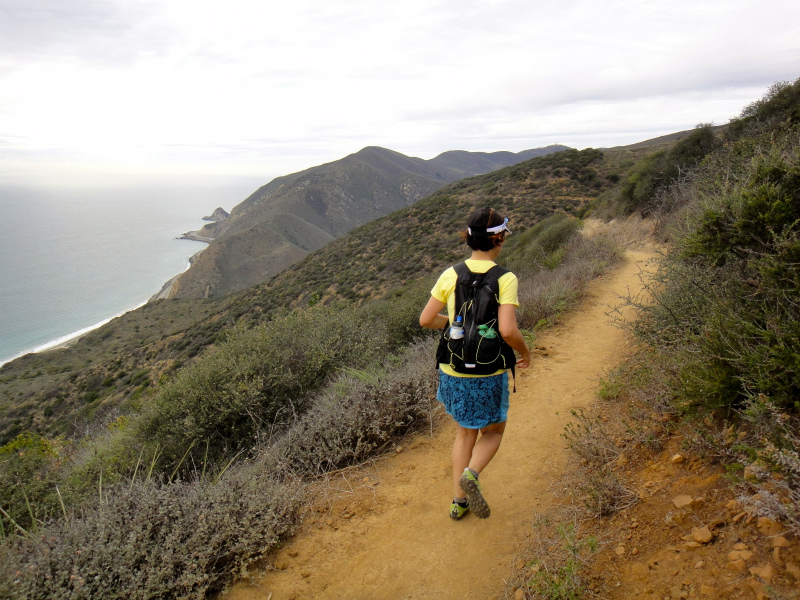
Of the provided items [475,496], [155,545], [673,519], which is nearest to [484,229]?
[475,496]

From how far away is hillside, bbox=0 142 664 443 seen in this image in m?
25.1

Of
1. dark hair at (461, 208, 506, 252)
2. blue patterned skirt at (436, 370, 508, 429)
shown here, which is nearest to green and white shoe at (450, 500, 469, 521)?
blue patterned skirt at (436, 370, 508, 429)

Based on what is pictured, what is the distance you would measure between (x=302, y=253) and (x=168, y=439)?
7010 cm

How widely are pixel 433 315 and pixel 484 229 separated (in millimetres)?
560

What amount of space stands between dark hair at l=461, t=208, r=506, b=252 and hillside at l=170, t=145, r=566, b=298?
60834 mm

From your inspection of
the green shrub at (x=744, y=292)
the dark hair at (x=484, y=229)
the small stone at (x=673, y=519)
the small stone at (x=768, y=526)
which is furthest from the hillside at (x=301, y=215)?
the small stone at (x=768, y=526)

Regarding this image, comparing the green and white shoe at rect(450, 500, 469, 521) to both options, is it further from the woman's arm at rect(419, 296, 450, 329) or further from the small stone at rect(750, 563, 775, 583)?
the small stone at rect(750, 563, 775, 583)

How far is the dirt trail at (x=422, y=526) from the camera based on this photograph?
2311mm

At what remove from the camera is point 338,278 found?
29.2m

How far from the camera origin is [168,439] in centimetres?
487

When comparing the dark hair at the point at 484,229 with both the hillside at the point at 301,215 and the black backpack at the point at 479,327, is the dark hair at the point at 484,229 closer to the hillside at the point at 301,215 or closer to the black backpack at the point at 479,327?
the black backpack at the point at 479,327

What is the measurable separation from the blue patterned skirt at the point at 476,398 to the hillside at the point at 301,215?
60750 millimetres

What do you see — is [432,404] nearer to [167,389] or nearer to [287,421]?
[287,421]

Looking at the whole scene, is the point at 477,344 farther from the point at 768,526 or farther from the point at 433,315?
the point at 768,526
